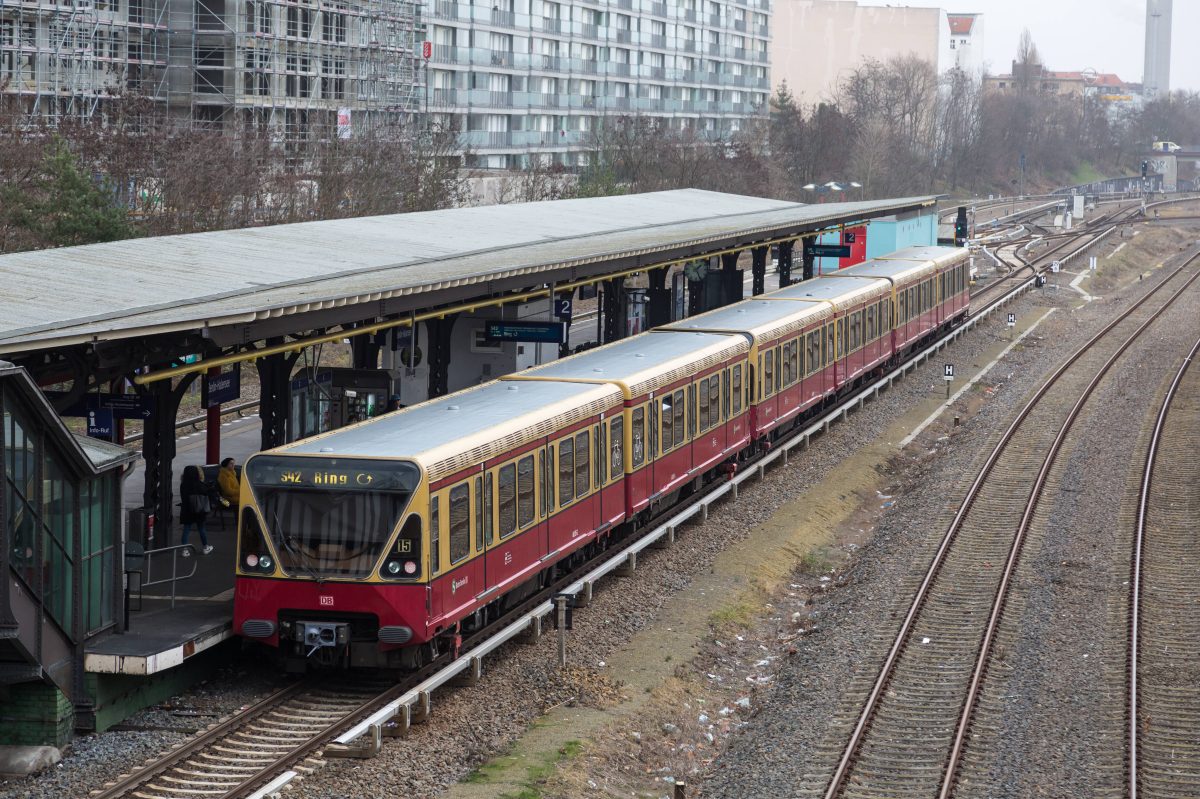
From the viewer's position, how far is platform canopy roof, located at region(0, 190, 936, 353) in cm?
1479

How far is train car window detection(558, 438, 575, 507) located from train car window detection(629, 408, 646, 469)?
218 centimetres

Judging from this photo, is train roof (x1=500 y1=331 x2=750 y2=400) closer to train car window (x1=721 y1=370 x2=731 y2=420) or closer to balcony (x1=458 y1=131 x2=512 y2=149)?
train car window (x1=721 y1=370 x2=731 y2=420)

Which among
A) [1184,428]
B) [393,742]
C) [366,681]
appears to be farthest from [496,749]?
[1184,428]

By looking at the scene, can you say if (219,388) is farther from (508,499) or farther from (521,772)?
(521,772)

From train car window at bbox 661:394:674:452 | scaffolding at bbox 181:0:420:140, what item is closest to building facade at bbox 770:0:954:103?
scaffolding at bbox 181:0:420:140

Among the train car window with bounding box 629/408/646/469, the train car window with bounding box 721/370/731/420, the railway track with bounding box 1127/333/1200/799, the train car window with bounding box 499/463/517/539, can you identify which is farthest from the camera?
the train car window with bounding box 721/370/731/420

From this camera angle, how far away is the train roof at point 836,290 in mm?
32781

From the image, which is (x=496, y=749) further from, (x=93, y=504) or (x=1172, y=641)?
(x=1172, y=641)

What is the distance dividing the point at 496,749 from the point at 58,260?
8877 mm

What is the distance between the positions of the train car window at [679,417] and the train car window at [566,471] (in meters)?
4.22

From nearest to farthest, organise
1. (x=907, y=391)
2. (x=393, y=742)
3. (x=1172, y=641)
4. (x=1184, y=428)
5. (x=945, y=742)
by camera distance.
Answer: (x=393, y=742) → (x=945, y=742) → (x=1172, y=641) → (x=1184, y=428) → (x=907, y=391)

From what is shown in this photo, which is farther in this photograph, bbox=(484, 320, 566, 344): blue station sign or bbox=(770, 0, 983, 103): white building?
bbox=(770, 0, 983, 103): white building

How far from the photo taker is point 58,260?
18.9 m

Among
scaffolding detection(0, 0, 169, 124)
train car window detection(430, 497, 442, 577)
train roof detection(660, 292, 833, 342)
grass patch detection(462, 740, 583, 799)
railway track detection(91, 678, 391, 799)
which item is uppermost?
scaffolding detection(0, 0, 169, 124)
